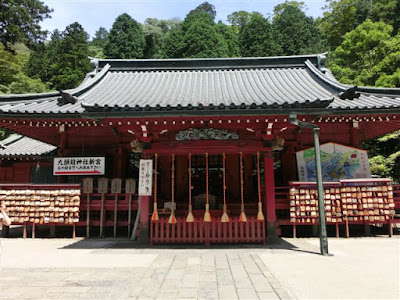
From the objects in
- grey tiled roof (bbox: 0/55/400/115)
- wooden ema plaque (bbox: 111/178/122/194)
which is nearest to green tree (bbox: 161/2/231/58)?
grey tiled roof (bbox: 0/55/400/115)

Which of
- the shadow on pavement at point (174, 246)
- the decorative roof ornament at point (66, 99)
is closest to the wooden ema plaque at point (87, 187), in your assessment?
the shadow on pavement at point (174, 246)

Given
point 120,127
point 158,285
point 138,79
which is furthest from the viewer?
point 138,79

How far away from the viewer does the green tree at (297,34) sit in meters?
37.2

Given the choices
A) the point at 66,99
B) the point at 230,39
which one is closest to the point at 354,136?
the point at 66,99

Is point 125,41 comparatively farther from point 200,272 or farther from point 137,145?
point 200,272

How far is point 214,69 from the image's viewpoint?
1339cm

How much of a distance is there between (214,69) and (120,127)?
6.68m

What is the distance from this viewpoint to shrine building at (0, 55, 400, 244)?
784cm

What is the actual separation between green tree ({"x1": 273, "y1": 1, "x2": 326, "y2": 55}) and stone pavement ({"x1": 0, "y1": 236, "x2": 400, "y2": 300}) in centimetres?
3329

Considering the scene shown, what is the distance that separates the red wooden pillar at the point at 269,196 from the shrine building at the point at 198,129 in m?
0.03

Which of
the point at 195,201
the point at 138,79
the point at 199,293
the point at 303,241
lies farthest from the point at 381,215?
the point at 138,79

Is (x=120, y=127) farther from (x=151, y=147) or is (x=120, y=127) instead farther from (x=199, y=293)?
(x=199, y=293)

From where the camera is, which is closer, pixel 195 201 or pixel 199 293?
pixel 199 293

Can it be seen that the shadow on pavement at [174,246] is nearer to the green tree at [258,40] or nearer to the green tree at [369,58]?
the green tree at [369,58]
